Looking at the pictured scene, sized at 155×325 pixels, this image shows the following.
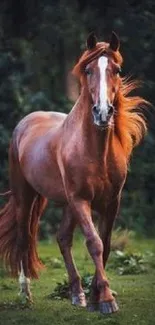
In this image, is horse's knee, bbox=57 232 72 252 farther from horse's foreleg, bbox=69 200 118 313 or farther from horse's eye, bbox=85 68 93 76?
horse's eye, bbox=85 68 93 76

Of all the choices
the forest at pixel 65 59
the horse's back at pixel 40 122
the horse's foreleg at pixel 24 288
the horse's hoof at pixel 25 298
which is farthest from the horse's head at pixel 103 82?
the forest at pixel 65 59

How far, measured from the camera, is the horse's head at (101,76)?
7055 mm

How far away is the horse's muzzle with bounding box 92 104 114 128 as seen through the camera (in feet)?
23.0

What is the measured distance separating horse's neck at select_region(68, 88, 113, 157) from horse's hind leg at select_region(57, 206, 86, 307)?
1.27 meters

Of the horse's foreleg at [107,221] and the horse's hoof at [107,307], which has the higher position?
the horse's foreleg at [107,221]

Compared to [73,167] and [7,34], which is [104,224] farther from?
[7,34]

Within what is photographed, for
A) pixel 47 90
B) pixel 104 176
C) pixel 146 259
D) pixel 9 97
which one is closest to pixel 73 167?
pixel 104 176

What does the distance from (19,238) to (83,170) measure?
6.50 ft

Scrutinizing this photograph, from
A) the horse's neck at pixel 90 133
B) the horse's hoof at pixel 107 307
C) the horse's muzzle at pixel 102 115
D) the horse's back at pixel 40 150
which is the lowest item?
the horse's hoof at pixel 107 307

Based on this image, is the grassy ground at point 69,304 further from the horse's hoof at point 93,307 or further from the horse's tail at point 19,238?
the horse's tail at point 19,238

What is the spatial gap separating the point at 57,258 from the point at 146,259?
4.66 ft

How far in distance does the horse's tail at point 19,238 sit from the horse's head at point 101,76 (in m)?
2.22

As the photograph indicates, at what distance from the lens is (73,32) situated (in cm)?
1848

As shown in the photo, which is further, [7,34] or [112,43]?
[7,34]
